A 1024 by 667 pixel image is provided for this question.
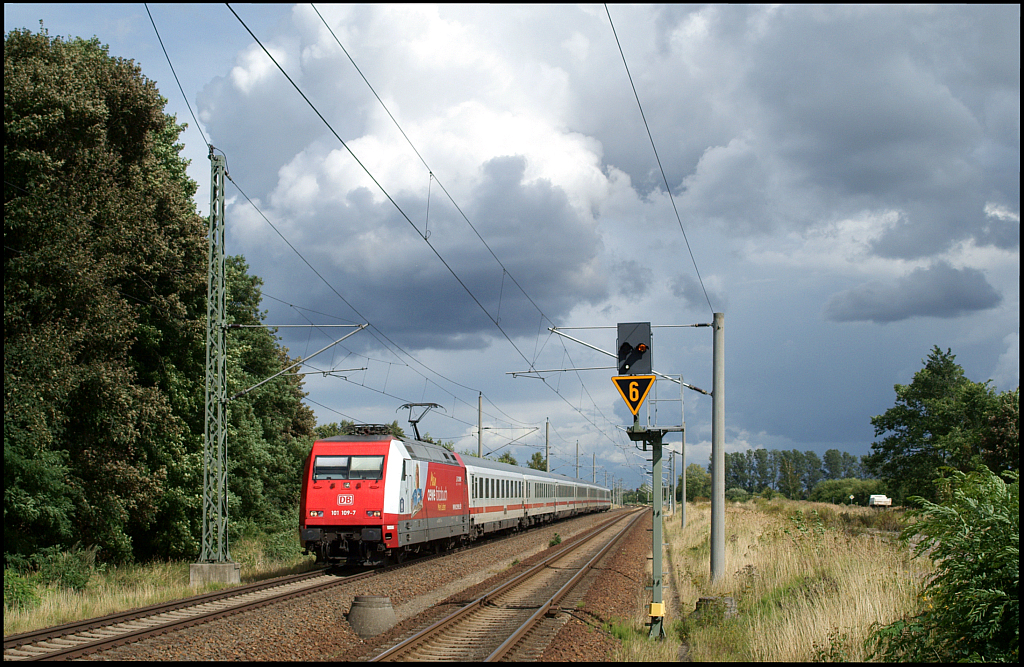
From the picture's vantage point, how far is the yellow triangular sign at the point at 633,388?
10.5 meters

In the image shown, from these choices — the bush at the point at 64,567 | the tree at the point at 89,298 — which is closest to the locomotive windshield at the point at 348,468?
the tree at the point at 89,298

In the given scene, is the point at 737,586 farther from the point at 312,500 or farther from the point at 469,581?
the point at 312,500

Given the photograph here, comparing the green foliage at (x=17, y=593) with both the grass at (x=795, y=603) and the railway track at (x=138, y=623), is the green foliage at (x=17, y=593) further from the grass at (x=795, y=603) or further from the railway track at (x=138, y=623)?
the grass at (x=795, y=603)

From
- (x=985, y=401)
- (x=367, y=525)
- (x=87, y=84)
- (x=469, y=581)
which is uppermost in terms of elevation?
(x=87, y=84)

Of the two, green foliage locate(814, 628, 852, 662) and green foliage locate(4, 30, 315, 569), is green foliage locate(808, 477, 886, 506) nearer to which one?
green foliage locate(4, 30, 315, 569)

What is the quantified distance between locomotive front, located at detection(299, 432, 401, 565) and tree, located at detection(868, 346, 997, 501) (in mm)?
47395

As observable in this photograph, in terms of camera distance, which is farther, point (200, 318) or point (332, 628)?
point (200, 318)

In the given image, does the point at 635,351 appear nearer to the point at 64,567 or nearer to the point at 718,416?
the point at 718,416

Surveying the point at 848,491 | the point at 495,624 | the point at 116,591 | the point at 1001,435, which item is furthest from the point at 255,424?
the point at 848,491

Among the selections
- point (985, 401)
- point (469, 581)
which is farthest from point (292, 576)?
point (985, 401)

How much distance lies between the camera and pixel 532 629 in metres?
12.3

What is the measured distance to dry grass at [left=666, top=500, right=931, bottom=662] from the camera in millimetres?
9070

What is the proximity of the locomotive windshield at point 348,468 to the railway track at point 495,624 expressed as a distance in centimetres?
469

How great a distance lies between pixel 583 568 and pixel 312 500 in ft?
24.3
